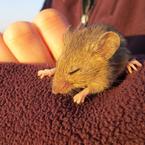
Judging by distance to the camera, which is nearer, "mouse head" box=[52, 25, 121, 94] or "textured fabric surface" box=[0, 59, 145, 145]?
"textured fabric surface" box=[0, 59, 145, 145]

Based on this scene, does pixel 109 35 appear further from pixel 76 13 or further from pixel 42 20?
pixel 76 13

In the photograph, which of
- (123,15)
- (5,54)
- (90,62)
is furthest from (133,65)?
(123,15)

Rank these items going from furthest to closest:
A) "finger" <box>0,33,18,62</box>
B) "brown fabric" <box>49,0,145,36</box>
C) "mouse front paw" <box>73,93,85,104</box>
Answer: "brown fabric" <box>49,0,145,36</box>
"finger" <box>0,33,18,62</box>
"mouse front paw" <box>73,93,85,104</box>

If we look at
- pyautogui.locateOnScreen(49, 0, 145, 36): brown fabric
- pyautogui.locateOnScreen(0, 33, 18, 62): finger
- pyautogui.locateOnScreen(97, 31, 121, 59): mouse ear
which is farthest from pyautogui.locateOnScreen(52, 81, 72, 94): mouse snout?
pyautogui.locateOnScreen(49, 0, 145, 36): brown fabric

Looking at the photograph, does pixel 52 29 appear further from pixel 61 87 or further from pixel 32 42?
pixel 61 87

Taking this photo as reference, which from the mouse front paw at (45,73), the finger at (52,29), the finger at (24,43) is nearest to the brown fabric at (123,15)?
the finger at (52,29)

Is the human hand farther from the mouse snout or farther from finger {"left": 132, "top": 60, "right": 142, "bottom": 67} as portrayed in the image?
finger {"left": 132, "top": 60, "right": 142, "bottom": 67}

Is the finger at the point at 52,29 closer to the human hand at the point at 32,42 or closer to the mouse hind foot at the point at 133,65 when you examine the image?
the human hand at the point at 32,42
